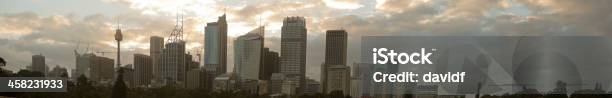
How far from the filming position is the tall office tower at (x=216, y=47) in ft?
48.4

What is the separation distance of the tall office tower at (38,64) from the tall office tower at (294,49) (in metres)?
4.56

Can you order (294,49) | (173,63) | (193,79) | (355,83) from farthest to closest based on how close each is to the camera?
(173,63)
(193,79)
(294,49)
(355,83)

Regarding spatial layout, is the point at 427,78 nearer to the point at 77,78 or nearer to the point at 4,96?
the point at 4,96

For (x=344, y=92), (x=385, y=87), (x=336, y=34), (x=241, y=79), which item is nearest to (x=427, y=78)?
(x=385, y=87)

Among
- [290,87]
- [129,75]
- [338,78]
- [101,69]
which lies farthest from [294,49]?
[101,69]

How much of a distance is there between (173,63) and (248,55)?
3077 mm

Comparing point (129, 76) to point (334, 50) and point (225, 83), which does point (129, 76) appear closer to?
point (225, 83)

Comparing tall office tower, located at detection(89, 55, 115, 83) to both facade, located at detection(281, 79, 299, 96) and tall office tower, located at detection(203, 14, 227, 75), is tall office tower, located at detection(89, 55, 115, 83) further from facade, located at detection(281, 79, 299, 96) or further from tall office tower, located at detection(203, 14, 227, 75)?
facade, located at detection(281, 79, 299, 96)

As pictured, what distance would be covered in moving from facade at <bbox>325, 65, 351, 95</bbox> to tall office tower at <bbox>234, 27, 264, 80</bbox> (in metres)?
1.87

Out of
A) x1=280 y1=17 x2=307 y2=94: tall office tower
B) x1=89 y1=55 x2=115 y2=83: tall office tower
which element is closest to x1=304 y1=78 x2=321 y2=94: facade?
x1=280 y1=17 x2=307 y2=94: tall office tower

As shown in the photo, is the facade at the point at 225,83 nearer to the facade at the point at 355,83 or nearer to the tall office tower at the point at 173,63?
the tall office tower at the point at 173,63

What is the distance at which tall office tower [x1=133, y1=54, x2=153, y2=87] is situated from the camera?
1792 centimetres

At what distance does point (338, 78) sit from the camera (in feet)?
48.4

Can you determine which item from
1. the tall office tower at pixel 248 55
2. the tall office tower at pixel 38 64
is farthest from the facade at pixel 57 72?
the tall office tower at pixel 248 55
